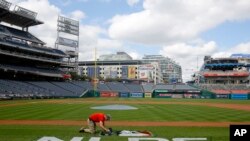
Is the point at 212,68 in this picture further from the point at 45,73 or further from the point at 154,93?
the point at 45,73

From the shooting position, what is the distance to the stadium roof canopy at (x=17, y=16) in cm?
7612

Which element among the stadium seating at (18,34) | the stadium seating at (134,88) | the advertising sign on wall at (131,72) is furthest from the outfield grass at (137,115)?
the advertising sign on wall at (131,72)

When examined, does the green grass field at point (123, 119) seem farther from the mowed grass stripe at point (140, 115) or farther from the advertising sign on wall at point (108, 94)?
the advertising sign on wall at point (108, 94)

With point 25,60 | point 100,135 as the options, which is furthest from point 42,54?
point 100,135

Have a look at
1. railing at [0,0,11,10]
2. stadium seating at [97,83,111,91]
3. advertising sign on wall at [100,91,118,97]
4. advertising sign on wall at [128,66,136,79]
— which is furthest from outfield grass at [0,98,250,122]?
advertising sign on wall at [128,66,136,79]

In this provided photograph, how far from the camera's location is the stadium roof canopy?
250ft

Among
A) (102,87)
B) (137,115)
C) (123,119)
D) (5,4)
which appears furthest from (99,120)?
(102,87)

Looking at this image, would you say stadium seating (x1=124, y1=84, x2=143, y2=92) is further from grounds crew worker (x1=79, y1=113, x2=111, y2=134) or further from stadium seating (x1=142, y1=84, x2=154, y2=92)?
grounds crew worker (x1=79, y1=113, x2=111, y2=134)

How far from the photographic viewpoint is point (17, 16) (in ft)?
270

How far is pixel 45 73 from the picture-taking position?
296ft

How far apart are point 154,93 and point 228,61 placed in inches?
1597

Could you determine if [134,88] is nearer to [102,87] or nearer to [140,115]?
[102,87]

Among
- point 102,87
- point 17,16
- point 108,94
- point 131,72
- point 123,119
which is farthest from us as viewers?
point 131,72

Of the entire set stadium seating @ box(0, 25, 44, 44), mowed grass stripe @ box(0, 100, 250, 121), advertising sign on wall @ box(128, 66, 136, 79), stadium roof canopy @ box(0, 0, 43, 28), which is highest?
stadium roof canopy @ box(0, 0, 43, 28)
